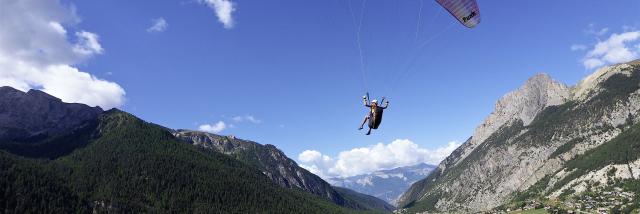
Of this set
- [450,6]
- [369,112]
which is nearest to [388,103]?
[369,112]

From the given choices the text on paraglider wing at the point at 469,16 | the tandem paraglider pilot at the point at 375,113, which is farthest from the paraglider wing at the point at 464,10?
the tandem paraglider pilot at the point at 375,113

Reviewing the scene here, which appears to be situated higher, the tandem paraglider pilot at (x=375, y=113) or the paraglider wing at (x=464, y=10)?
the paraglider wing at (x=464, y=10)

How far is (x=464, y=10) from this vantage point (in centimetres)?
5028

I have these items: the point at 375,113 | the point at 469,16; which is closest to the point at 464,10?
the point at 469,16

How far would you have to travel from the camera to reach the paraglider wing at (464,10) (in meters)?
49.5

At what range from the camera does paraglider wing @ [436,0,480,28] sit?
49.5m

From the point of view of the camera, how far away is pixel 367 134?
5362cm

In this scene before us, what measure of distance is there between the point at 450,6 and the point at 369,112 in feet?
44.2

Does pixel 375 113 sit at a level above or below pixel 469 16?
below

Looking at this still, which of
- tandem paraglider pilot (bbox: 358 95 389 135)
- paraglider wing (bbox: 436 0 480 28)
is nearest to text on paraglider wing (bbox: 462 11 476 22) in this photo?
paraglider wing (bbox: 436 0 480 28)

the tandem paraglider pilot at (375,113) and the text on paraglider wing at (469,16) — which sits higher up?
the text on paraglider wing at (469,16)

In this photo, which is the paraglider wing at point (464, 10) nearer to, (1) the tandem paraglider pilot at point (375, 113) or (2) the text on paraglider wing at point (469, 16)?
(2) the text on paraglider wing at point (469, 16)

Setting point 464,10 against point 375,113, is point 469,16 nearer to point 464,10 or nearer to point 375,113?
point 464,10

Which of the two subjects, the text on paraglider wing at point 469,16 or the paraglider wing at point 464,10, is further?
the text on paraglider wing at point 469,16
